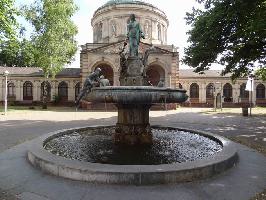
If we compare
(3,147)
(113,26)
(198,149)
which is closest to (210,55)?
(198,149)

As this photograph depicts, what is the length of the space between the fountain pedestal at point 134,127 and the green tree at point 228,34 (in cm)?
769

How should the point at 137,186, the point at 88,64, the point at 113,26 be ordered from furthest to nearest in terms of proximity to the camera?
1. the point at 113,26
2. the point at 88,64
3. the point at 137,186

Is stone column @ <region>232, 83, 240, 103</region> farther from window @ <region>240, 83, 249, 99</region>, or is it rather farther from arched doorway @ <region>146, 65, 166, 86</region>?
arched doorway @ <region>146, 65, 166, 86</region>

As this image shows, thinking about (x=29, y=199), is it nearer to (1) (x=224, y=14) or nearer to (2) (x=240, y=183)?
(2) (x=240, y=183)

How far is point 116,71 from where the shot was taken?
1485 inches

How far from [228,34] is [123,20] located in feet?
95.3

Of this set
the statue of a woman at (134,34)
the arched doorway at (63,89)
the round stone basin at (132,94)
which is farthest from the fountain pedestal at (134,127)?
the arched doorway at (63,89)

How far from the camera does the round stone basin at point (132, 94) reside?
6.85 metres

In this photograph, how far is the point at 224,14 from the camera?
1582 centimetres

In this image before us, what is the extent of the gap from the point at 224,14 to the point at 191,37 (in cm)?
330

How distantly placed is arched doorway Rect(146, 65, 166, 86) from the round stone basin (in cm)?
3303

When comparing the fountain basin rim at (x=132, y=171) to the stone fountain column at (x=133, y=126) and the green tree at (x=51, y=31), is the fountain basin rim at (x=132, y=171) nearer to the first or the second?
the stone fountain column at (x=133, y=126)

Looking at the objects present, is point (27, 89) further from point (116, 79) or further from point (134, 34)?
point (134, 34)

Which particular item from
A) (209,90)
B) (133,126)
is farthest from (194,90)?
(133,126)
